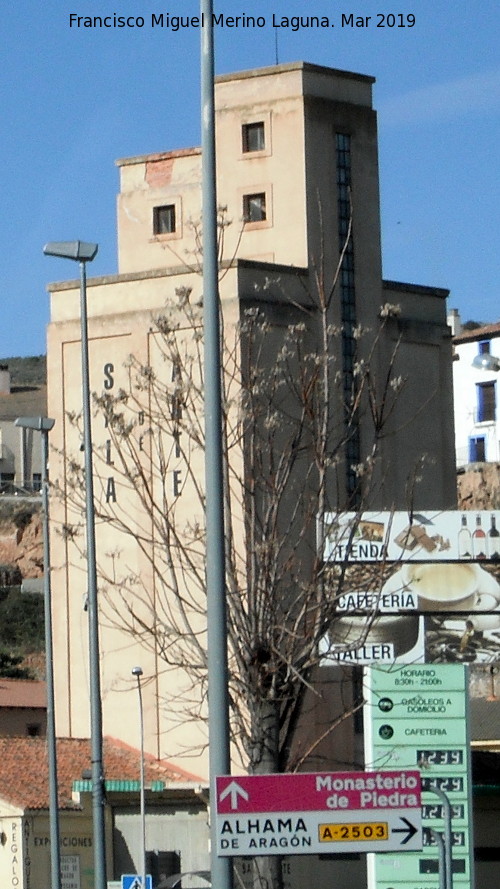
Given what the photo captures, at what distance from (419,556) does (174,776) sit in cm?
1261

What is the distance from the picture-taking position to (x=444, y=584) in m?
38.3

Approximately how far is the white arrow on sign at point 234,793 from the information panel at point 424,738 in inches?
710

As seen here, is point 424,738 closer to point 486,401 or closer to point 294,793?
point 294,793

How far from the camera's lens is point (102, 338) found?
163 feet

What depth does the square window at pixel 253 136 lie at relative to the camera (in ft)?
169

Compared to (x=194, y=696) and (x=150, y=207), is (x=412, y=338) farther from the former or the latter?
(x=194, y=696)

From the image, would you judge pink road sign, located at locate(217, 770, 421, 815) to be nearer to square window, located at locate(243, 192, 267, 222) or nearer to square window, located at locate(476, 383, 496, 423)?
square window, located at locate(243, 192, 267, 222)

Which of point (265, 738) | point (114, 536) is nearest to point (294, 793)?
point (265, 738)

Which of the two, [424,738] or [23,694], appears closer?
[424,738]

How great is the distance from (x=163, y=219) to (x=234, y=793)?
144 feet

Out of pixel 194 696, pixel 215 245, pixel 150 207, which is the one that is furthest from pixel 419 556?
pixel 215 245

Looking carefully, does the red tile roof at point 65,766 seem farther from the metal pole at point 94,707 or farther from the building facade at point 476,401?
the building facade at point 476,401

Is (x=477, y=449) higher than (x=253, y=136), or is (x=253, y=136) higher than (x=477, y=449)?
(x=253, y=136)

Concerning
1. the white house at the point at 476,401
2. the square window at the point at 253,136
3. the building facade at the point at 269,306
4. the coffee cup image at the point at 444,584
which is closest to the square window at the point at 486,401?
the white house at the point at 476,401
